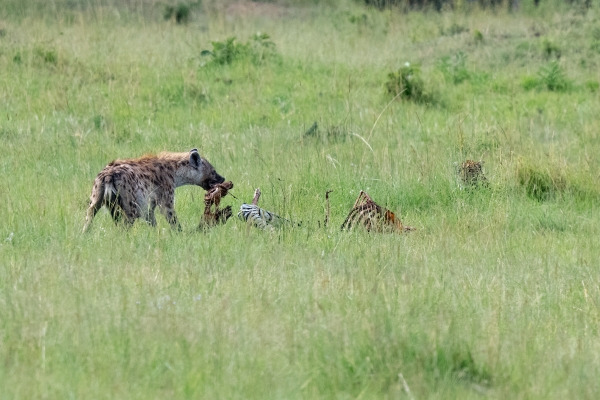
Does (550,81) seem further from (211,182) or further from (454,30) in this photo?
(211,182)

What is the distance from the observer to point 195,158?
802 cm

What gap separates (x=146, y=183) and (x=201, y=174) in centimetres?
99

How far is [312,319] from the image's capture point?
466 cm

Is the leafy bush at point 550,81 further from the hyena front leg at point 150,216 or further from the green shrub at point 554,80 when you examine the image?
the hyena front leg at point 150,216

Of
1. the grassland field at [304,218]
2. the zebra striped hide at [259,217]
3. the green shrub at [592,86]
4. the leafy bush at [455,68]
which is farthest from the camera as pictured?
the leafy bush at [455,68]

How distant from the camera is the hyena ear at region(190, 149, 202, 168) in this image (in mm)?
7950

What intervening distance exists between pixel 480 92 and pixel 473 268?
7845 mm

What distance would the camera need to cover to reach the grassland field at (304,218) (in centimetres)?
411

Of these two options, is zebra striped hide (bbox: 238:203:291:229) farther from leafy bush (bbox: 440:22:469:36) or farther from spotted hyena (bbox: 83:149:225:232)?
leafy bush (bbox: 440:22:469:36)

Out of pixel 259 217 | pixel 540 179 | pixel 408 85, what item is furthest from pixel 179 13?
pixel 259 217

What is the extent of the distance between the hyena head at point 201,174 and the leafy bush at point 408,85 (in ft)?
16.7

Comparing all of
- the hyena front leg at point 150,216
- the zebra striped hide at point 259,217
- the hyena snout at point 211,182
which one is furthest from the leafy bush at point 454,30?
the hyena front leg at point 150,216

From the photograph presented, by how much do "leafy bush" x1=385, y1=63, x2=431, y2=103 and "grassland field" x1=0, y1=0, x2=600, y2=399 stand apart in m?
0.16

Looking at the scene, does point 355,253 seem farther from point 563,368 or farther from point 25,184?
point 25,184
